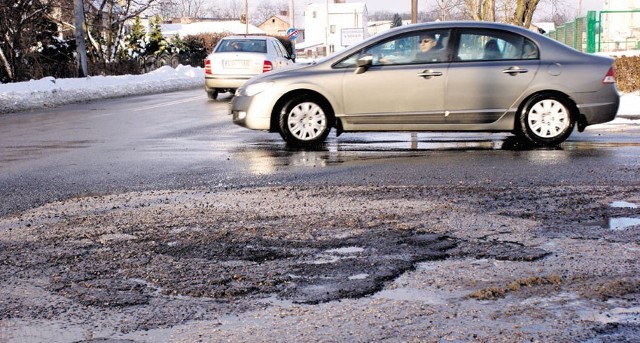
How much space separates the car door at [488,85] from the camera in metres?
10.4

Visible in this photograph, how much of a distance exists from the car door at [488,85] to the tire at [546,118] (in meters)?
A: 0.20

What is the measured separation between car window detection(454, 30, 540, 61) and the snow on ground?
5.50 metres

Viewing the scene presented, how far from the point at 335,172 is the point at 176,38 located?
43077mm

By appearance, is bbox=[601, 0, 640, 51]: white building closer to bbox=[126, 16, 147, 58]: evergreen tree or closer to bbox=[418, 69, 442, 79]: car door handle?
bbox=[126, 16, 147, 58]: evergreen tree

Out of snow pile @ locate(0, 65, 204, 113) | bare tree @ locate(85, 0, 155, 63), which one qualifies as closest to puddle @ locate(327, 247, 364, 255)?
snow pile @ locate(0, 65, 204, 113)

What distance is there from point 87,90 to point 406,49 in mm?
16817

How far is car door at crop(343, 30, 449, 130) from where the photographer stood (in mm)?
10492

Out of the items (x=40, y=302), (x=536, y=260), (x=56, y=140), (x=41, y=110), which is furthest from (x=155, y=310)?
(x=41, y=110)

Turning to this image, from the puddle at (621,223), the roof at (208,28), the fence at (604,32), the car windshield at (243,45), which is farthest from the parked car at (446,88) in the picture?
the roof at (208,28)

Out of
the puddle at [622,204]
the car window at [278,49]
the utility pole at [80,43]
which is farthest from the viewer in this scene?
the utility pole at [80,43]

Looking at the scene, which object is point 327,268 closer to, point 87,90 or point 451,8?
point 87,90

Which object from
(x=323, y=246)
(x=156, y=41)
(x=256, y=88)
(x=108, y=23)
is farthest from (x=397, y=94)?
(x=156, y=41)

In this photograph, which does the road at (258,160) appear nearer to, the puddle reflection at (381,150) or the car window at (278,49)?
the puddle reflection at (381,150)

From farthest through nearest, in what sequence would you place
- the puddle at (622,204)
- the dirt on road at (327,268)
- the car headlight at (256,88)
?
the car headlight at (256,88), the puddle at (622,204), the dirt on road at (327,268)
